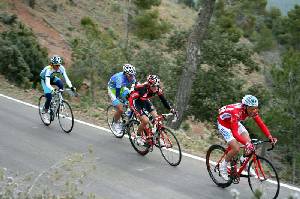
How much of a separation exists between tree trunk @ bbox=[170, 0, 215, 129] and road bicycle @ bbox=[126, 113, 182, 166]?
200 inches

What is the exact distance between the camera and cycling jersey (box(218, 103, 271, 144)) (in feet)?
26.4

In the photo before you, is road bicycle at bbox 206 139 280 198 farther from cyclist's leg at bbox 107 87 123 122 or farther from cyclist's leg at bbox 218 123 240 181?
cyclist's leg at bbox 107 87 123 122

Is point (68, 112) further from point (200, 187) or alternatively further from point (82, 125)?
point (200, 187)

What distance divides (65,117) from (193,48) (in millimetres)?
5008

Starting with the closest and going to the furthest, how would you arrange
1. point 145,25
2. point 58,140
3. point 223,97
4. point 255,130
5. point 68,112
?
1. point 58,140
2. point 68,112
3. point 255,130
4. point 223,97
5. point 145,25

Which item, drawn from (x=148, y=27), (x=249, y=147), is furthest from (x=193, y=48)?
(x=148, y=27)

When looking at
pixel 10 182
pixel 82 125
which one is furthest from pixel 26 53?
pixel 10 182

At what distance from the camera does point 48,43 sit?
124 feet

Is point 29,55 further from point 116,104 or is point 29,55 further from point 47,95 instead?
point 116,104

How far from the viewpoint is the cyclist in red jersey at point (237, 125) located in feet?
26.3

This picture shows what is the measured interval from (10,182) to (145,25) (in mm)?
45945

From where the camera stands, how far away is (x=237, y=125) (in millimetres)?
8117

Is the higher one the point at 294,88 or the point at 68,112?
the point at 294,88

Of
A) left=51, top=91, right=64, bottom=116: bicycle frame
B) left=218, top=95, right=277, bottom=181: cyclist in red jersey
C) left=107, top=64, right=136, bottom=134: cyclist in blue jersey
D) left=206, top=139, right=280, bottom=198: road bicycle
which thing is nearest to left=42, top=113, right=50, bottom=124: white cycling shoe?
left=51, top=91, right=64, bottom=116: bicycle frame
